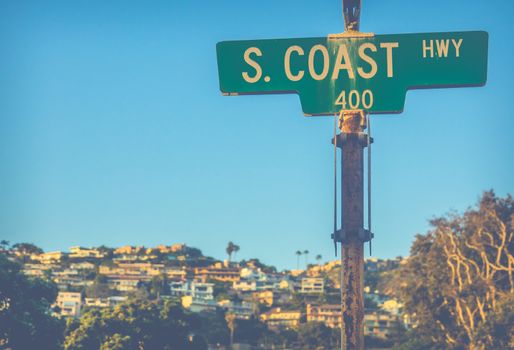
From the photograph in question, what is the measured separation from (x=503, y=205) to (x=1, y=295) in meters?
34.4

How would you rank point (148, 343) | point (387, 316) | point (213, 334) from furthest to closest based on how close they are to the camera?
point (387, 316)
point (213, 334)
point (148, 343)

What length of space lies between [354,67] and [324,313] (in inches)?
6384

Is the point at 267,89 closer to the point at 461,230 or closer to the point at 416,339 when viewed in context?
the point at 461,230

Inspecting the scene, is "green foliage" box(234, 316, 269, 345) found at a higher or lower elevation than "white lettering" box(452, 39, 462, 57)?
higher

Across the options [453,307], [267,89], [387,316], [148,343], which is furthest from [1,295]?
[387,316]

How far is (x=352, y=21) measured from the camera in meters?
6.55

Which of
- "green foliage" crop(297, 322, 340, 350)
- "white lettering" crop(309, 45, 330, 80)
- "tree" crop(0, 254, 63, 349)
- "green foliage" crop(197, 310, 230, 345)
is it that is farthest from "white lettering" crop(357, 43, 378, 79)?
"green foliage" crop(197, 310, 230, 345)

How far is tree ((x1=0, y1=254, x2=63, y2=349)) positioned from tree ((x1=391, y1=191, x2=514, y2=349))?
81.7 feet

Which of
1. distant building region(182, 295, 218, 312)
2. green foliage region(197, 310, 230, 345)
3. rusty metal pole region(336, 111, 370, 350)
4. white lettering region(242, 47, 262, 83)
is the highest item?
distant building region(182, 295, 218, 312)

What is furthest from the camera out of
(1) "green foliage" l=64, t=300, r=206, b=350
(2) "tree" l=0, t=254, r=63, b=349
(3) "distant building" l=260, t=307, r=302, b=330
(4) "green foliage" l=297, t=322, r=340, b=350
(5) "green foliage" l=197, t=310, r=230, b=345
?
(3) "distant building" l=260, t=307, r=302, b=330

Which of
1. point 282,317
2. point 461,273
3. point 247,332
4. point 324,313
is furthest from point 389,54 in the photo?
point 282,317

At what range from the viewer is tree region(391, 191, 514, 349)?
7075 centimetres

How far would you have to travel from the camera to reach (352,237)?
6207mm

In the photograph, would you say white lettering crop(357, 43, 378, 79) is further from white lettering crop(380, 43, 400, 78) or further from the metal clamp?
the metal clamp
